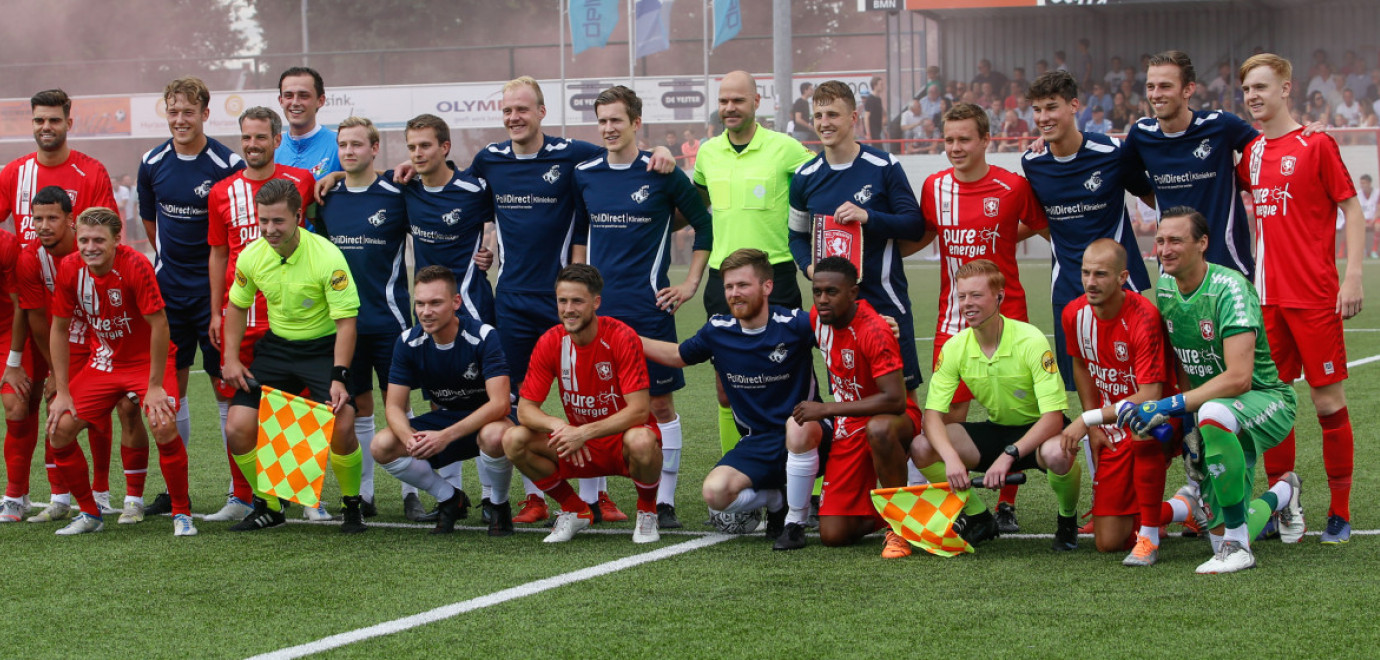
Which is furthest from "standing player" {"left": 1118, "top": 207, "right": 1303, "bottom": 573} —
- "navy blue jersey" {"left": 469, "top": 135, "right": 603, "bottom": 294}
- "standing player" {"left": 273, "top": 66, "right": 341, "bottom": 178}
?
"standing player" {"left": 273, "top": 66, "right": 341, "bottom": 178}

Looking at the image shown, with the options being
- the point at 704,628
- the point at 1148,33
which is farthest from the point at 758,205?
the point at 1148,33

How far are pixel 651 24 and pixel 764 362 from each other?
1970 centimetres

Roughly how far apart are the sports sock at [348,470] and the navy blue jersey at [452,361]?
16.5 inches

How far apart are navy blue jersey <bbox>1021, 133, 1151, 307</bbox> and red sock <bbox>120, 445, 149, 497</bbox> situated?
14.0ft

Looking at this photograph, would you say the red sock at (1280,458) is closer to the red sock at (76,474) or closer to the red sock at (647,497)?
the red sock at (647,497)

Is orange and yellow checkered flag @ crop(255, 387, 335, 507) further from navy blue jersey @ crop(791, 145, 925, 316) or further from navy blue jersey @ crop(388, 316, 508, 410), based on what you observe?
navy blue jersey @ crop(791, 145, 925, 316)

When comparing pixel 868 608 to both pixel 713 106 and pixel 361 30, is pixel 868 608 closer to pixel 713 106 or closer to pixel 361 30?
pixel 713 106

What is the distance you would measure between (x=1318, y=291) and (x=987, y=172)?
4.83 feet

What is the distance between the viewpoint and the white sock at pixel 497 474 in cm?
609

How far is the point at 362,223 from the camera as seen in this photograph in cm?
683

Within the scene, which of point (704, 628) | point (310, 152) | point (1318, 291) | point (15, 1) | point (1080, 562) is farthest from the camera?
point (15, 1)

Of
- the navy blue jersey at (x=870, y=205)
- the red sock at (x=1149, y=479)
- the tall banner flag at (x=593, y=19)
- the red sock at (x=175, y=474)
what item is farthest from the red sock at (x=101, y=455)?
the tall banner flag at (x=593, y=19)

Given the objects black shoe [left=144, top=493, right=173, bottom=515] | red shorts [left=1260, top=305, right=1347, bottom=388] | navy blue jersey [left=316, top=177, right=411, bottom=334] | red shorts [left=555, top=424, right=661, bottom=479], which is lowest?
black shoe [left=144, top=493, right=173, bottom=515]

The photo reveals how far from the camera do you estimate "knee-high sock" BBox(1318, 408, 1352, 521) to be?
18.1ft
